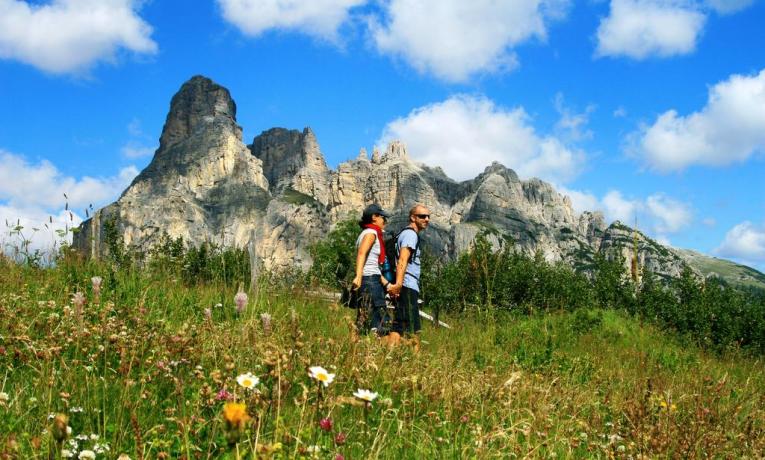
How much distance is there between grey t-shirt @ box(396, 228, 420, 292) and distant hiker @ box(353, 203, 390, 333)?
0.26 metres

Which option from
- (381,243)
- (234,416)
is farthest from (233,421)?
(381,243)

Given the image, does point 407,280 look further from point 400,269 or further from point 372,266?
point 372,266

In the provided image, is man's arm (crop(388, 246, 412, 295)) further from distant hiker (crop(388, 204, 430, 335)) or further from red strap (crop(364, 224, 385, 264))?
red strap (crop(364, 224, 385, 264))

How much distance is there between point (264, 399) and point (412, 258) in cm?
558

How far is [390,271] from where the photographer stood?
8195 mm

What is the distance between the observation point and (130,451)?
9.41ft

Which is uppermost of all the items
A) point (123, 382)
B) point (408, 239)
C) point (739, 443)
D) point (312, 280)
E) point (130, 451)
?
point (408, 239)

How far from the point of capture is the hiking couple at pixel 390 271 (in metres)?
7.82

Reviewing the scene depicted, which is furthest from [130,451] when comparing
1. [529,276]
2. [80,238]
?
[529,276]

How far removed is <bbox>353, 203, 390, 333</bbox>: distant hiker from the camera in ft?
25.5

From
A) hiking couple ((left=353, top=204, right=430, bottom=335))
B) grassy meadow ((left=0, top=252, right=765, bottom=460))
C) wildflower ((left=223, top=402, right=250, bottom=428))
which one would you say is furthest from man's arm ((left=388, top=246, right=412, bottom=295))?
wildflower ((left=223, top=402, right=250, bottom=428))

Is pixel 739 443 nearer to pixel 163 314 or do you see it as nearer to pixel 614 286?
pixel 163 314

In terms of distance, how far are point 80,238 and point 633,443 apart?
8.81 m

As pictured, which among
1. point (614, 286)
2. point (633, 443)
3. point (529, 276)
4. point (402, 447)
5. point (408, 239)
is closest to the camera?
point (402, 447)
